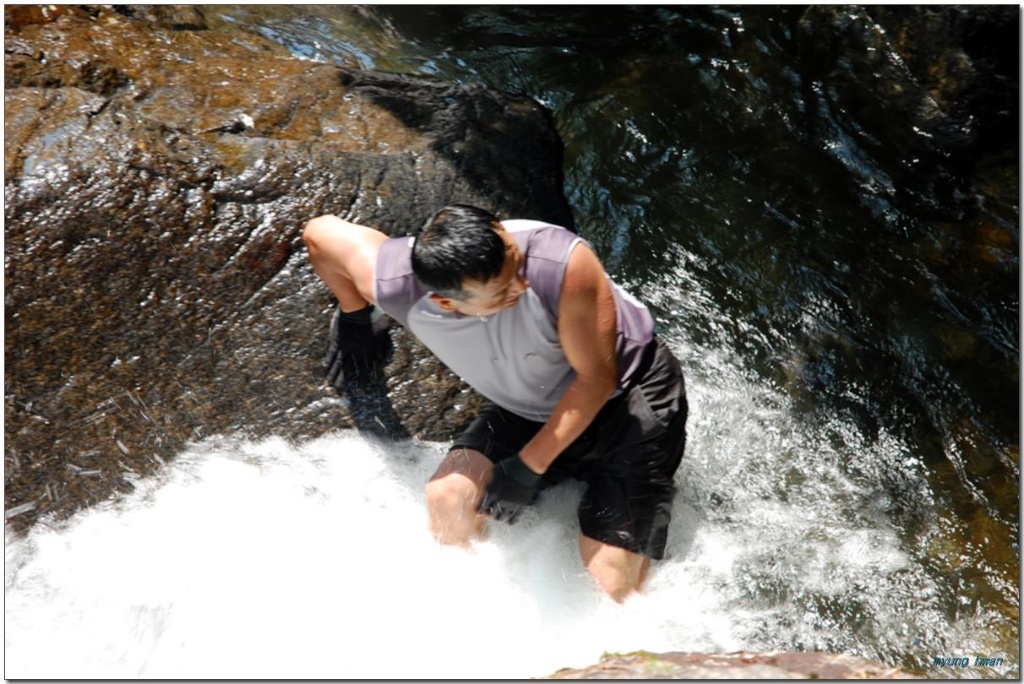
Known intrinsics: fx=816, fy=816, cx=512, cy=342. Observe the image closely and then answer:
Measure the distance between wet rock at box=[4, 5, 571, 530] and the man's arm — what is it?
2.81 ft

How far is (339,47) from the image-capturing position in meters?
4.86

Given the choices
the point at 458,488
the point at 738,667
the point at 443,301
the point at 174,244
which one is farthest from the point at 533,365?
the point at 174,244

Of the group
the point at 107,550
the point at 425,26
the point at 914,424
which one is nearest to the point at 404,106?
the point at 425,26

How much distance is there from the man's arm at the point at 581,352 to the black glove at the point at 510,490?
0.18 feet

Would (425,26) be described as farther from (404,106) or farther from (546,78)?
(404,106)

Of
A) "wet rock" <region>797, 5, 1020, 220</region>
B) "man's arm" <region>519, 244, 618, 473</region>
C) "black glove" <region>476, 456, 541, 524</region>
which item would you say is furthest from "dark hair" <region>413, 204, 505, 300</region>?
"wet rock" <region>797, 5, 1020, 220</region>

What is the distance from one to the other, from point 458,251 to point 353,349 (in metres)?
1.30

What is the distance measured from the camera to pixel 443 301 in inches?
101

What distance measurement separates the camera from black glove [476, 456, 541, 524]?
9.62 ft

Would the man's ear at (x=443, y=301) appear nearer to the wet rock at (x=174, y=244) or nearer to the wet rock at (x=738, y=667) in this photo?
the wet rock at (x=174, y=244)

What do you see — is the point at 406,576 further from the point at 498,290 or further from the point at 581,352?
the point at 498,290

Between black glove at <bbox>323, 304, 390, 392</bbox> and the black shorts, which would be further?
black glove at <bbox>323, 304, 390, 392</bbox>

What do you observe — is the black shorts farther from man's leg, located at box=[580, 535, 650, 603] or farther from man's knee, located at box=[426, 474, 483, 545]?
man's knee, located at box=[426, 474, 483, 545]

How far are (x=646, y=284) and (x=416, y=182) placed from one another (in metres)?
1.29
